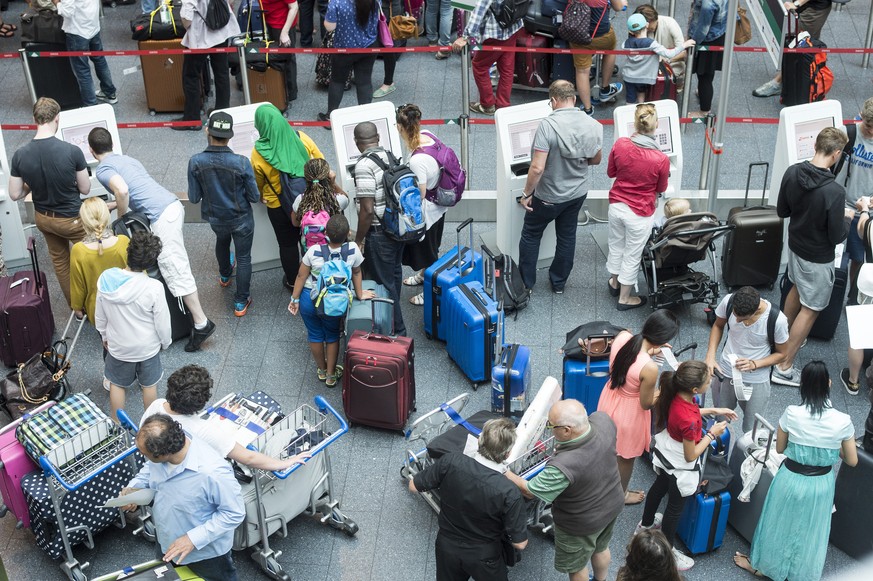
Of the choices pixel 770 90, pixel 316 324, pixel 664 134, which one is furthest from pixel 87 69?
pixel 770 90

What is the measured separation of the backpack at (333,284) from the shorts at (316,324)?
9 cm

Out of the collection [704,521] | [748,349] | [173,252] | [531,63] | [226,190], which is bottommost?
[704,521]

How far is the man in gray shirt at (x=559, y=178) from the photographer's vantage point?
25.8 ft

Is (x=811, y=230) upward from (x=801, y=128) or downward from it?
downward

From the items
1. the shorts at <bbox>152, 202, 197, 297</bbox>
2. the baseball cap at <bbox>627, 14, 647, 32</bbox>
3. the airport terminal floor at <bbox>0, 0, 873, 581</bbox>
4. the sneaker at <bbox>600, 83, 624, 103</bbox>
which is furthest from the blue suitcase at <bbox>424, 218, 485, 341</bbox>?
the sneaker at <bbox>600, 83, 624, 103</bbox>

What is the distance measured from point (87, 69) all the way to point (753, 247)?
6472 mm

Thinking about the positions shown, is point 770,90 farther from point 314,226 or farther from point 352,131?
point 314,226

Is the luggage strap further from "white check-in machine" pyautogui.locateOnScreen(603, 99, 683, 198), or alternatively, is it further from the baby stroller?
"white check-in machine" pyautogui.locateOnScreen(603, 99, 683, 198)

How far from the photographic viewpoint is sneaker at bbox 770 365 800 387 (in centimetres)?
770

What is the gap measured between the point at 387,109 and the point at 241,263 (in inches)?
63.8

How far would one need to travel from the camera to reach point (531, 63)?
11195mm

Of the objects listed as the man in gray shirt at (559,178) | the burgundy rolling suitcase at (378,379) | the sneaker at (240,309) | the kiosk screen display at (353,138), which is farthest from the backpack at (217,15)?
the burgundy rolling suitcase at (378,379)

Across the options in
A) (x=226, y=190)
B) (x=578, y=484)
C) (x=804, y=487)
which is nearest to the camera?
(x=578, y=484)

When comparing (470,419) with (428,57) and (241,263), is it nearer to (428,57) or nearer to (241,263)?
(241,263)
